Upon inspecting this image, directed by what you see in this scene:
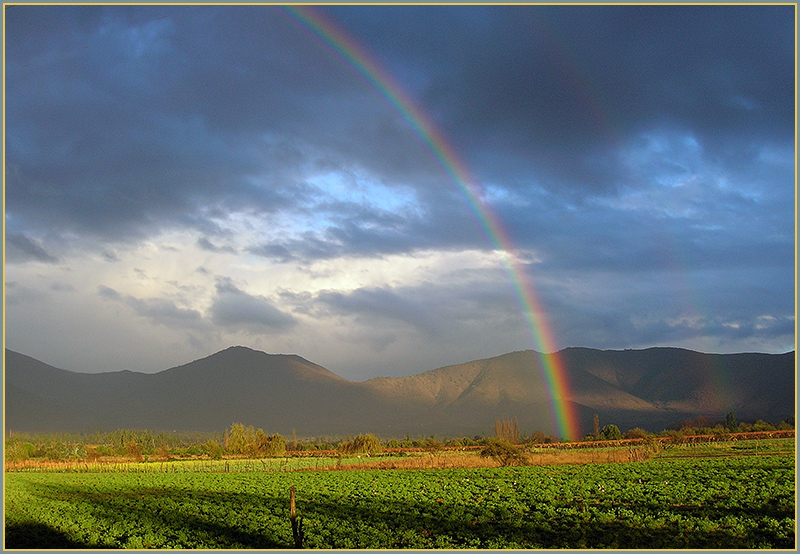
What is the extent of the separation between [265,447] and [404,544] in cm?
8637

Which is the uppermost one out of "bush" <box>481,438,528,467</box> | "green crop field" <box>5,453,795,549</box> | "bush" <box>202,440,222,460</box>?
"green crop field" <box>5,453,795,549</box>

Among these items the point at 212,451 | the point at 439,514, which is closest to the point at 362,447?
the point at 212,451

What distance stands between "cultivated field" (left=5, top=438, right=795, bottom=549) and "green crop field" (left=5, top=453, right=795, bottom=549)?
0.17ft

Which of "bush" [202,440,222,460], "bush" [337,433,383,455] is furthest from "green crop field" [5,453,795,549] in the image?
"bush" [202,440,222,460]

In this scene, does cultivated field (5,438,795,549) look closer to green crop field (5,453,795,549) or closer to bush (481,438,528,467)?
green crop field (5,453,795,549)

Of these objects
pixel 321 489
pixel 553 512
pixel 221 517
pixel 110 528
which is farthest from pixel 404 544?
pixel 321 489

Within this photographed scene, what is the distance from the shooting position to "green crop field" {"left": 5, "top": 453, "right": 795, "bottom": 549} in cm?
1833

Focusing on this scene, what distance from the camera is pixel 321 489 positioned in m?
33.8

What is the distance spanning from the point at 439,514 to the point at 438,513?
0.95ft

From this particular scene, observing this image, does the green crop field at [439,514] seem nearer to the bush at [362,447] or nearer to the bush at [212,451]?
the bush at [362,447]

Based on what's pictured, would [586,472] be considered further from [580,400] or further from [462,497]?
[580,400]

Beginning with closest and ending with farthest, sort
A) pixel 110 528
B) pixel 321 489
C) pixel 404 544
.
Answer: pixel 404 544 → pixel 110 528 → pixel 321 489

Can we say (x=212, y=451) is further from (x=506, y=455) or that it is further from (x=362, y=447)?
(x=506, y=455)

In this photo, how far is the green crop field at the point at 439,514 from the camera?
18328 mm
